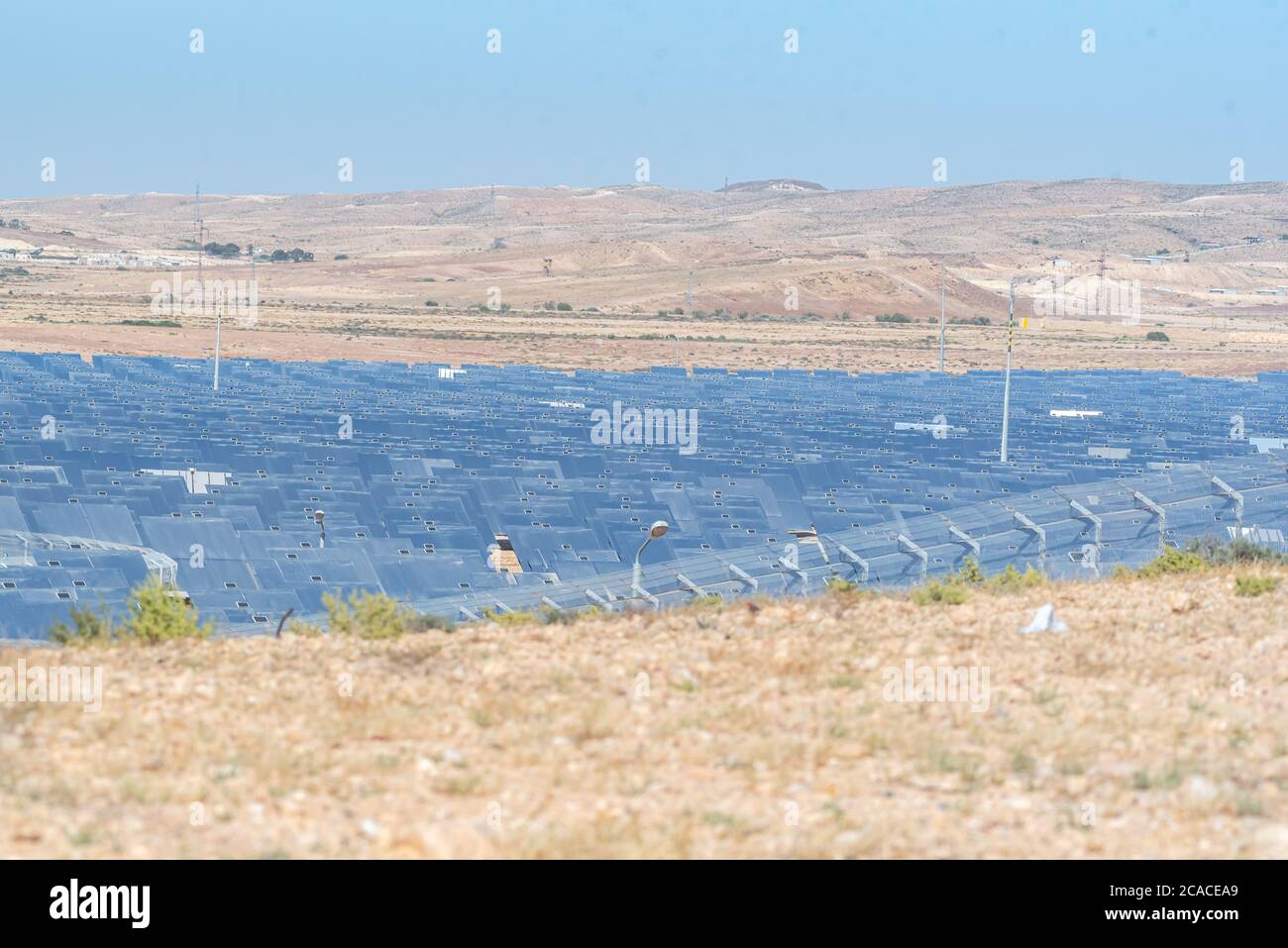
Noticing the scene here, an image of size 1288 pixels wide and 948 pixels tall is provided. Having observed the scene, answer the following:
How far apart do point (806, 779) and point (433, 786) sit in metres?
1.73

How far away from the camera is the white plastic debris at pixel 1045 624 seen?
1132 centimetres

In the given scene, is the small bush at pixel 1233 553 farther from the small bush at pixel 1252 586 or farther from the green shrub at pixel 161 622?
the green shrub at pixel 161 622

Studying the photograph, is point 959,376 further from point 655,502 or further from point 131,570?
point 131,570

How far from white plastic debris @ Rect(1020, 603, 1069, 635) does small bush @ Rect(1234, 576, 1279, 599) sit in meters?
2.11

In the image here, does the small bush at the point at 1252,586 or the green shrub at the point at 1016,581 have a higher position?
the small bush at the point at 1252,586

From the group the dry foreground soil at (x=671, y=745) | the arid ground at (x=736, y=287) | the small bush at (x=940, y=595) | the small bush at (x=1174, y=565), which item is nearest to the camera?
the dry foreground soil at (x=671, y=745)

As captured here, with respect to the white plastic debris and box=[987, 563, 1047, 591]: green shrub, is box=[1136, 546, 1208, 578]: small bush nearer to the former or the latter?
box=[987, 563, 1047, 591]: green shrub

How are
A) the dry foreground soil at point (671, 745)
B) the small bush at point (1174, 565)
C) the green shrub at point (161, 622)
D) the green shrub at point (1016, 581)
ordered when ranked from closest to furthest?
the dry foreground soil at point (671, 745) < the green shrub at point (161, 622) < the green shrub at point (1016, 581) < the small bush at point (1174, 565)

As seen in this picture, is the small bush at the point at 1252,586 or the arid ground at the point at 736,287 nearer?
the small bush at the point at 1252,586

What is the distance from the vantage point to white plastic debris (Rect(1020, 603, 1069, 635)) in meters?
11.3

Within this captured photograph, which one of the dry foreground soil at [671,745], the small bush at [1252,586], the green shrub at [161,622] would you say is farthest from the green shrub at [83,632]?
the small bush at [1252,586]

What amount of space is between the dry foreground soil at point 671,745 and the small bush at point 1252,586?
121 cm

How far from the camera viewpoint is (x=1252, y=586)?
41.9ft

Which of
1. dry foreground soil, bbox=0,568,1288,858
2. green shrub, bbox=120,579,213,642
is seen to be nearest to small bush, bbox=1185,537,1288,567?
dry foreground soil, bbox=0,568,1288,858
